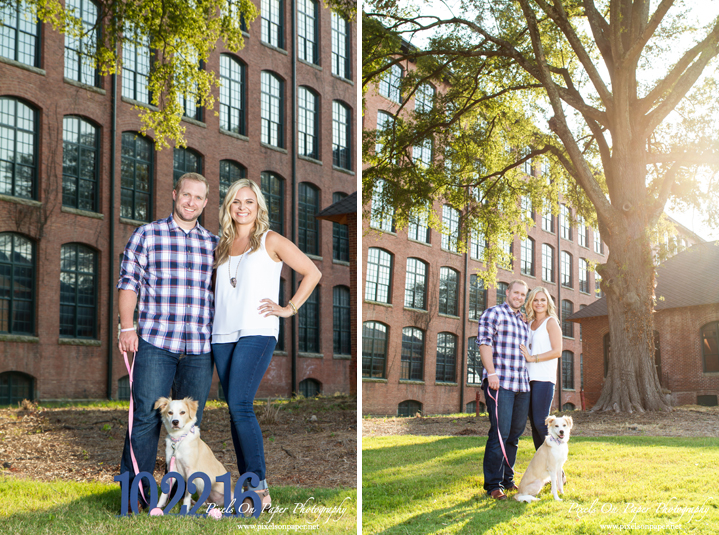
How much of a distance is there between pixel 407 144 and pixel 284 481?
10.3 ft

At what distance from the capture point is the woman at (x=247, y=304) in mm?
3502

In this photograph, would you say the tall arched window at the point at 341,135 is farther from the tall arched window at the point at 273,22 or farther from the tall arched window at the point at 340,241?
the tall arched window at the point at 340,241

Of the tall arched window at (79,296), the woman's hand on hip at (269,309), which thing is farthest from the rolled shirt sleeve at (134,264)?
the tall arched window at (79,296)

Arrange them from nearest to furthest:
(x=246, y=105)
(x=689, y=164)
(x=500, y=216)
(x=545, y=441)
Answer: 1. (x=545, y=441)
2. (x=689, y=164)
3. (x=500, y=216)
4. (x=246, y=105)

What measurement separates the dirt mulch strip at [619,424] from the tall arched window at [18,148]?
11.4 metres

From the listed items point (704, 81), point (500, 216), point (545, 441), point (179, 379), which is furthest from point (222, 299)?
point (704, 81)

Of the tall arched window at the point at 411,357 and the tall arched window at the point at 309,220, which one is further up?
the tall arched window at the point at 309,220

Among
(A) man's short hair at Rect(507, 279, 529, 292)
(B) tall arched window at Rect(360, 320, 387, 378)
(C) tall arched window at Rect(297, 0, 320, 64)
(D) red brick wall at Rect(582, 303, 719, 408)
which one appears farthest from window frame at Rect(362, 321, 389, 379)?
(C) tall arched window at Rect(297, 0, 320, 64)

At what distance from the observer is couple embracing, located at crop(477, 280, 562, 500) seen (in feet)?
13.5

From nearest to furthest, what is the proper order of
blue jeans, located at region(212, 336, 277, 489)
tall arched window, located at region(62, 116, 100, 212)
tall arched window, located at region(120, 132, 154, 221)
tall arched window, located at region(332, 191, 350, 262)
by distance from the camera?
blue jeans, located at region(212, 336, 277, 489)
tall arched window, located at region(120, 132, 154, 221)
tall arched window, located at region(332, 191, 350, 262)
tall arched window, located at region(62, 116, 100, 212)

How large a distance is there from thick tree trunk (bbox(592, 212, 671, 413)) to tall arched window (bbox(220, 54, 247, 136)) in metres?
5.35

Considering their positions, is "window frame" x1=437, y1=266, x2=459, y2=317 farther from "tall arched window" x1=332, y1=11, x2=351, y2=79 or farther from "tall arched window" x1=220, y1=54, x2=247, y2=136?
"tall arched window" x1=220, y1=54, x2=247, y2=136

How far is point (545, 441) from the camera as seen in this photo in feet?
13.2

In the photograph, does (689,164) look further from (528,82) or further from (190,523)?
(190,523)
